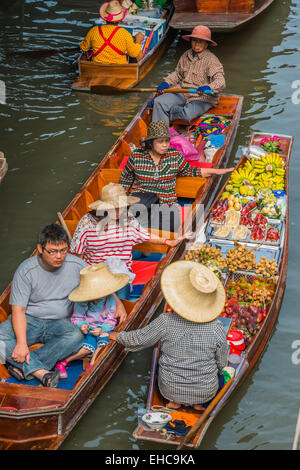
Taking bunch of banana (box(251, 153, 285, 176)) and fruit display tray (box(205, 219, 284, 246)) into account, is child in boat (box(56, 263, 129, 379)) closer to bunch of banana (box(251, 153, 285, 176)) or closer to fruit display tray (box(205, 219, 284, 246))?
fruit display tray (box(205, 219, 284, 246))

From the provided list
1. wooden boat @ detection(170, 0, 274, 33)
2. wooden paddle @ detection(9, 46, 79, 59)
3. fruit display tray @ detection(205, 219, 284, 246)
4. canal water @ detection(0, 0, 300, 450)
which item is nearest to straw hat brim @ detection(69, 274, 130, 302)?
canal water @ detection(0, 0, 300, 450)

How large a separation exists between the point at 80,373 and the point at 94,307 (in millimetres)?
524

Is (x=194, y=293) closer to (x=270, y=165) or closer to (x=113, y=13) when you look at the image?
(x=270, y=165)

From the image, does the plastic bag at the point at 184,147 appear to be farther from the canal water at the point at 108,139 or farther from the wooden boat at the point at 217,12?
the wooden boat at the point at 217,12

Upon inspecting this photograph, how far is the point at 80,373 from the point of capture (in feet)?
16.2

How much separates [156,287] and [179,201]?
1.75 metres

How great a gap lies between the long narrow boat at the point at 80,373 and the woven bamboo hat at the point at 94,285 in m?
0.32

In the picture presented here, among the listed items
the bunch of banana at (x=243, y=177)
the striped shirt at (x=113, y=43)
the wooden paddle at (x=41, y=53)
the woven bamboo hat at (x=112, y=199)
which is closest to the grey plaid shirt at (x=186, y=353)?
the woven bamboo hat at (x=112, y=199)

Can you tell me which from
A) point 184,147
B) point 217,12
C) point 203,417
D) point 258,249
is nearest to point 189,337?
point 203,417

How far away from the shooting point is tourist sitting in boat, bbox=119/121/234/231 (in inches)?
250

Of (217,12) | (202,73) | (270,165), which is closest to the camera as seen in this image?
(270,165)

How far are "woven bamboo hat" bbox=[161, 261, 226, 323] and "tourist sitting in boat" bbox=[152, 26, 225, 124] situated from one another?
409cm

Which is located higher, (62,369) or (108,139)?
(108,139)

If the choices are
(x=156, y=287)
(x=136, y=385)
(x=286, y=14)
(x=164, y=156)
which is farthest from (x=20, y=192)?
(x=286, y=14)
